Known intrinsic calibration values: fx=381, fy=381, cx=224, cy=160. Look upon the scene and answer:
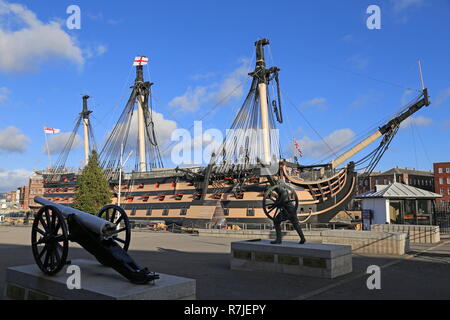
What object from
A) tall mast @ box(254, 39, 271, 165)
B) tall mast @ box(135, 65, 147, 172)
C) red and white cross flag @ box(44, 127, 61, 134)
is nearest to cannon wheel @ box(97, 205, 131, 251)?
tall mast @ box(254, 39, 271, 165)

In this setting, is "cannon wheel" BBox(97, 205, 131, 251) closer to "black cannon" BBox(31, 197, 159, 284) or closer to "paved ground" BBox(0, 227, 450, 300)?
"black cannon" BBox(31, 197, 159, 284)

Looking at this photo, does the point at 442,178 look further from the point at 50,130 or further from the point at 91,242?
the point at 91,242

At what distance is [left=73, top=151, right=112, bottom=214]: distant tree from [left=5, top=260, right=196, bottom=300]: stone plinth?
29800 mm

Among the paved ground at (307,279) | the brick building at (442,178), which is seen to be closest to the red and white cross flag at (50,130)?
the paved ground at (307,279)

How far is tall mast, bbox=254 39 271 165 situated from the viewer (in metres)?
32.9

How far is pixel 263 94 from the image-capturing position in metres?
34.1

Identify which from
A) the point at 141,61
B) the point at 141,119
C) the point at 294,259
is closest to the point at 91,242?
the point at 294,259

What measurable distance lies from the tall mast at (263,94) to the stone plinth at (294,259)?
20.5m

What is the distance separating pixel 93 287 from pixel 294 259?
20.6ft

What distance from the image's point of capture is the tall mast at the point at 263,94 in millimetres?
32906

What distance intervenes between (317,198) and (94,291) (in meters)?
27.6
